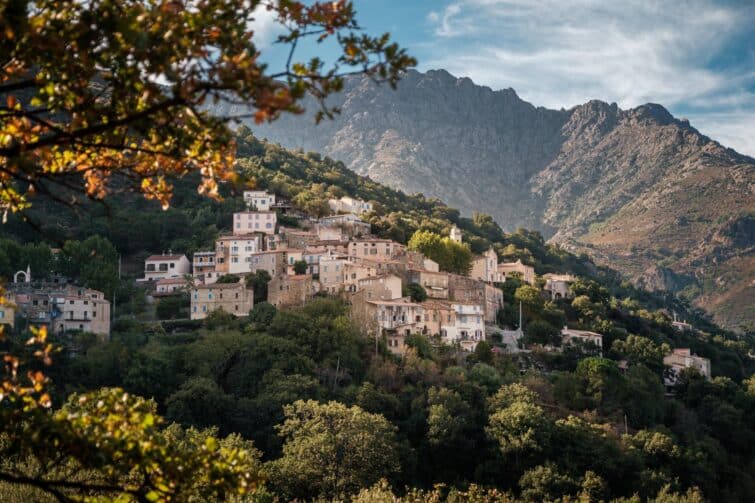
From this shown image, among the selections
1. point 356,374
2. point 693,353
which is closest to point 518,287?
point 693,353

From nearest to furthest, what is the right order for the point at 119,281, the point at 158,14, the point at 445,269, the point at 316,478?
the point at 158,14
the point at 316,478
the point at 119,281
the point at 445,269

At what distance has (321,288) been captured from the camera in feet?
194

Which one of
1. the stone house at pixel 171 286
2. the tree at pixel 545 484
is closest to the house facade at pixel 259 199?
the stone house at pixel 171 286

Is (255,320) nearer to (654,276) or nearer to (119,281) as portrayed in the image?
(119,281)

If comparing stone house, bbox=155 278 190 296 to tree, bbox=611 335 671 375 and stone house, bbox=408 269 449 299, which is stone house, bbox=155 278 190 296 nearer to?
stone house, bbox=408 269 449 299

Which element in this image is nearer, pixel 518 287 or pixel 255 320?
pixel 255 320

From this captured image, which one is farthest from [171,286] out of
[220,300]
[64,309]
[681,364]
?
[681,364]

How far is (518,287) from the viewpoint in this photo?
240 feet

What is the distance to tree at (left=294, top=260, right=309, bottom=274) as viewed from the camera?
60.5 m

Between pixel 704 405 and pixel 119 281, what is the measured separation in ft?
139

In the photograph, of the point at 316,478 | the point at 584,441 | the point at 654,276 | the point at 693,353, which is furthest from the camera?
the point at 654,276

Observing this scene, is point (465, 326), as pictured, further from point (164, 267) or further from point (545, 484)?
point (164, 267)

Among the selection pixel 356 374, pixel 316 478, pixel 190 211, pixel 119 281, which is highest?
pixel 190 211

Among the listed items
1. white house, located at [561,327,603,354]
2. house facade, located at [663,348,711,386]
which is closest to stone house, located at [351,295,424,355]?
white house, located at [561,327,603,354]
